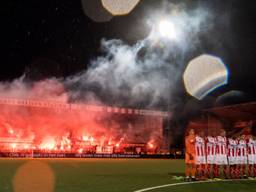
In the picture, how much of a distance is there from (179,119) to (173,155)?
8.85 meters

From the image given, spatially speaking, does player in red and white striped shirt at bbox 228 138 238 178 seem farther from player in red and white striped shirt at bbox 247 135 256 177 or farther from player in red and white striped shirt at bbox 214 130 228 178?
player in red and white striped shirt at bbox 247 135 256 177

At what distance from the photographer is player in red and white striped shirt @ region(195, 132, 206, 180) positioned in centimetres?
1389

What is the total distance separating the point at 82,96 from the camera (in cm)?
5884

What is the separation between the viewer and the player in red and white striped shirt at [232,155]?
49.4ft

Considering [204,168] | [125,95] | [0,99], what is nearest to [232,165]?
[204,168]

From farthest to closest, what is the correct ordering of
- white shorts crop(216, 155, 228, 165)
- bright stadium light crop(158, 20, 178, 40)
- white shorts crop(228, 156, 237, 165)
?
bright stadium light crop(158, 20, 178, 40), white shorts crop(228, 156, 237, 165), white shorts crop(216, 155, 228, 165)

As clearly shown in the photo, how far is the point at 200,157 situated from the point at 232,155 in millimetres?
1950

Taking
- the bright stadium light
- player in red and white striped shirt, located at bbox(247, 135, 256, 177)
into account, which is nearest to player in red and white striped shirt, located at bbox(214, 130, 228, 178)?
player in red and white striped shirt, located at bbox(247, 135, 256, 177)

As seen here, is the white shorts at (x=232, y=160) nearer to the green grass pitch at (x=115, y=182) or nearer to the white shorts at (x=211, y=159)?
the white shorts at (x=211, y=159)

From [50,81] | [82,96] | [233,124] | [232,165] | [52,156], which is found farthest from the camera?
[82,96]

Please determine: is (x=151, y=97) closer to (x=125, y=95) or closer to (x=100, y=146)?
(x=125, y=95)

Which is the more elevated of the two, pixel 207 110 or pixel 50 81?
pixel 50 81

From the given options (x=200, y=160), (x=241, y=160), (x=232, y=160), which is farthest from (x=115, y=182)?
(x=241, y=160)

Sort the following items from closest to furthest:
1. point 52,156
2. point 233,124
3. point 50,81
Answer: point 52,156 < point 233,124 < point 50,81
